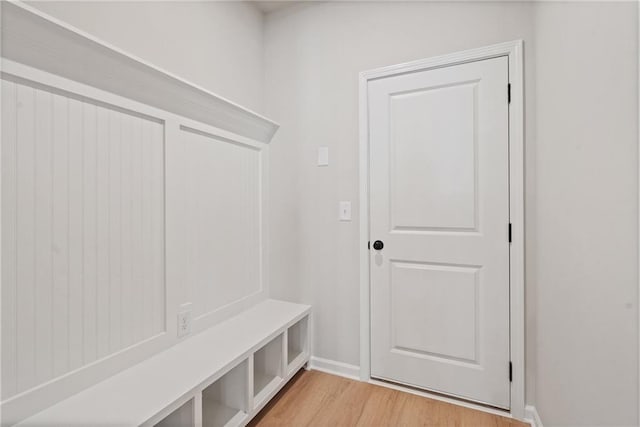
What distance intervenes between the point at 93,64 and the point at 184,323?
121cm

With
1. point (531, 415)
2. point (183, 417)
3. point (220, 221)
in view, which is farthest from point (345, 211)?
point (531, 415)

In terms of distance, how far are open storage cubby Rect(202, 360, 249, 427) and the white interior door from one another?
0.87 meters

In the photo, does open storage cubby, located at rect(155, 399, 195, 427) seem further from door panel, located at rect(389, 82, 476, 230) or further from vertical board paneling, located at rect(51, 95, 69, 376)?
door panel, located at rect(389, 82, 476, 230)

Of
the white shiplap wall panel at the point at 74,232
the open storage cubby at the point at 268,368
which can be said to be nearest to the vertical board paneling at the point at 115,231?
the white shiplap wall panel at the point at 74,232

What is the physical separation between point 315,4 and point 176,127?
1401mm

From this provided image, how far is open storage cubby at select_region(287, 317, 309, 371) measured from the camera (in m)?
2.12

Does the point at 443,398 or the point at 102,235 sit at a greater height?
the point at 102,235

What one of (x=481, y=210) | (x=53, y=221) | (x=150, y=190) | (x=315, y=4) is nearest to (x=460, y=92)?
(x=481, y=210)

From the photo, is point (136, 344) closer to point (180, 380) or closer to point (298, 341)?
point (180, 380)

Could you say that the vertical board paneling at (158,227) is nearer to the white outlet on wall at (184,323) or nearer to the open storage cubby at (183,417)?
the white outlet on wall at (184,323)

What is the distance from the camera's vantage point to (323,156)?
2.14m

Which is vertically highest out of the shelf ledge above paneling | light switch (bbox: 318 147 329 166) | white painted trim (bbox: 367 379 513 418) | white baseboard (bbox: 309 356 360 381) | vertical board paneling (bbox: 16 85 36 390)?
the shelf ledge above paneling

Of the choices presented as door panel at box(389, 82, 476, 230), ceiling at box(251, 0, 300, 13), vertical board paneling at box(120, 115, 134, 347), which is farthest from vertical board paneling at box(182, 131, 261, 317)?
ceiling at box(251, 0, 300, 13)

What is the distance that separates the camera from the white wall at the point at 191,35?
124 cm
